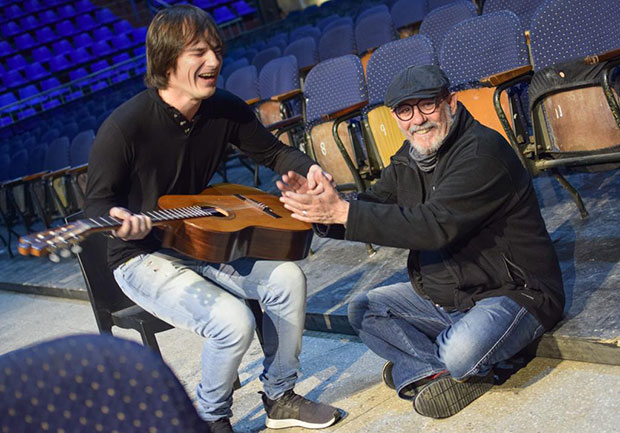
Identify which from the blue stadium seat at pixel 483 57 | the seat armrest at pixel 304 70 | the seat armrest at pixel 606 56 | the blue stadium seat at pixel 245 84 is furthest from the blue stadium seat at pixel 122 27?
the seat armrest at pixel 606 56

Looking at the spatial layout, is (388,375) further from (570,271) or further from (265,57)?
(265,57)

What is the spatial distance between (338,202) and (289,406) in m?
0.76

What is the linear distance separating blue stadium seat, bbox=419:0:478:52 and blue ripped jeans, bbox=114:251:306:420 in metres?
3.06

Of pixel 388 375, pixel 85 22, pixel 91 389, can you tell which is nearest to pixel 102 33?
pixel 85 22

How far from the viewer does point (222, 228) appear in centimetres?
227

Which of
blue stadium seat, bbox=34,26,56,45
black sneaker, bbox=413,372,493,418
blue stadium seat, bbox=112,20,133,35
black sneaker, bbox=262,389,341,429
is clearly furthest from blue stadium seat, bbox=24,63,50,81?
black sneaker, bbox=413,372,493,418

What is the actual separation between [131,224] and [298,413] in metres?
0.85

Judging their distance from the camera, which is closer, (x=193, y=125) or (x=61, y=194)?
(x=193, y=125)

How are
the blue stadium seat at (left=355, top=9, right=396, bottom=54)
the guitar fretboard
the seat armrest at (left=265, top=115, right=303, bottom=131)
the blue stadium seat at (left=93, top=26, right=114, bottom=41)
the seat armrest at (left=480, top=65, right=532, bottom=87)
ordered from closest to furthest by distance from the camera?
the guitar fretboard → the seat armrest at (left=480, top=65, right=532, bottom=87) → the seat armrest at (left=265, top=115, right=303, bottom=131) → the blue stadium seat at (left=355, top=9, right=396, bottom=54) → the blue stadium seat at (left=93, top=26, right=114, bottom=41)

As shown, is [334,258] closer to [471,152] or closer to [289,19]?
[471,152]

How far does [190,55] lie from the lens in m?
2.36

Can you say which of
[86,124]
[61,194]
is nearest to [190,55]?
[61,194]

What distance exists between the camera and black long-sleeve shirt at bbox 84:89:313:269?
2340 millimetres

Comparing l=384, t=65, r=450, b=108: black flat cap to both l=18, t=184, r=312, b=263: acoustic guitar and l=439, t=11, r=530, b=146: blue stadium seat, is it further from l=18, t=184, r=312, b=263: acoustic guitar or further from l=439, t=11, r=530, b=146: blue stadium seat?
l=439, t=11, r=530, b=146: blue stadium seat
